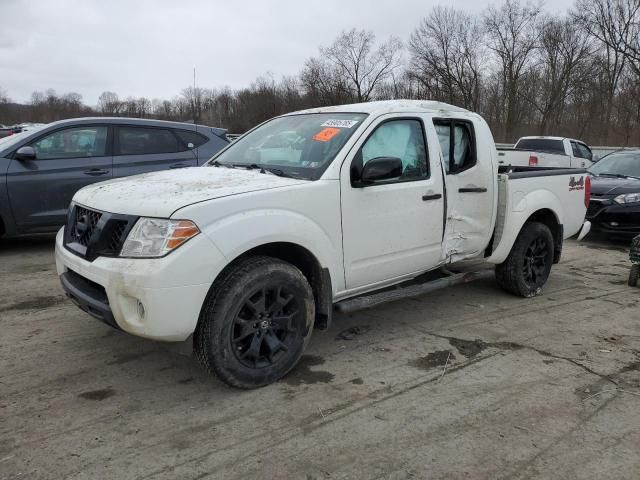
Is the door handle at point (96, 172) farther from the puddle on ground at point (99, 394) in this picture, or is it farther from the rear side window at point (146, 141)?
the puddle on ground at point (99, 394)

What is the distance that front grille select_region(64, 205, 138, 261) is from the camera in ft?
9.95

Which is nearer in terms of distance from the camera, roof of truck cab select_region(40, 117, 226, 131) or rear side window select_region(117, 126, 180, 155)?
roof of truck cab select_region(40, 117, 226, 131)

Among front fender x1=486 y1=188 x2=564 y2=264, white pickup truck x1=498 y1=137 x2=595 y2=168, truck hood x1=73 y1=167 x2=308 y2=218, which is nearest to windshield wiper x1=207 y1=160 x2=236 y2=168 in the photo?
truck hood x1=73 y1=167 x2=308 y2=218

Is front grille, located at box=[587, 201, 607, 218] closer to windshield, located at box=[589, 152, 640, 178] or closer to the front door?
windshield, located at box=[589, 152, 640, 178]

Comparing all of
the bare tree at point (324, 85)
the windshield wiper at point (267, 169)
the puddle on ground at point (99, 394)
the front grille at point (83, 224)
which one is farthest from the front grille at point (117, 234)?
the bare tree at point (324, 85)

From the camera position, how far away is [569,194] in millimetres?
5648

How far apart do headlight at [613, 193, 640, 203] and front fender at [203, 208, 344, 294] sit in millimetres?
6578

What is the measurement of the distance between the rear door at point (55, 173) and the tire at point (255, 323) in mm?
4578

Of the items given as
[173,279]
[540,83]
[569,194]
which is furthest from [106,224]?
[540,83]

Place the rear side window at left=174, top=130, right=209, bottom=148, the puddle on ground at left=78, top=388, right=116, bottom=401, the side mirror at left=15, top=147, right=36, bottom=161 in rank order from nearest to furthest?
the puddle on ground at left=78, top=388, right=116, bottom=401 → the side mirror at left=15, top=147, right=36, bottom=161 → the rear side window at left=174, top=130, right=209, bottom=148

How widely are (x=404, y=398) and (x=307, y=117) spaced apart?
242 centimetres

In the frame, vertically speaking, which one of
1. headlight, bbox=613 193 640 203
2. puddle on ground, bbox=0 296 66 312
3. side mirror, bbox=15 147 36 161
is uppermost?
side mirror, bbox=15 147 36 161

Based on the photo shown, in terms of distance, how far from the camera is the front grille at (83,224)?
3.29 m

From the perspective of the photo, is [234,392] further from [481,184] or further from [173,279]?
[481,184]
